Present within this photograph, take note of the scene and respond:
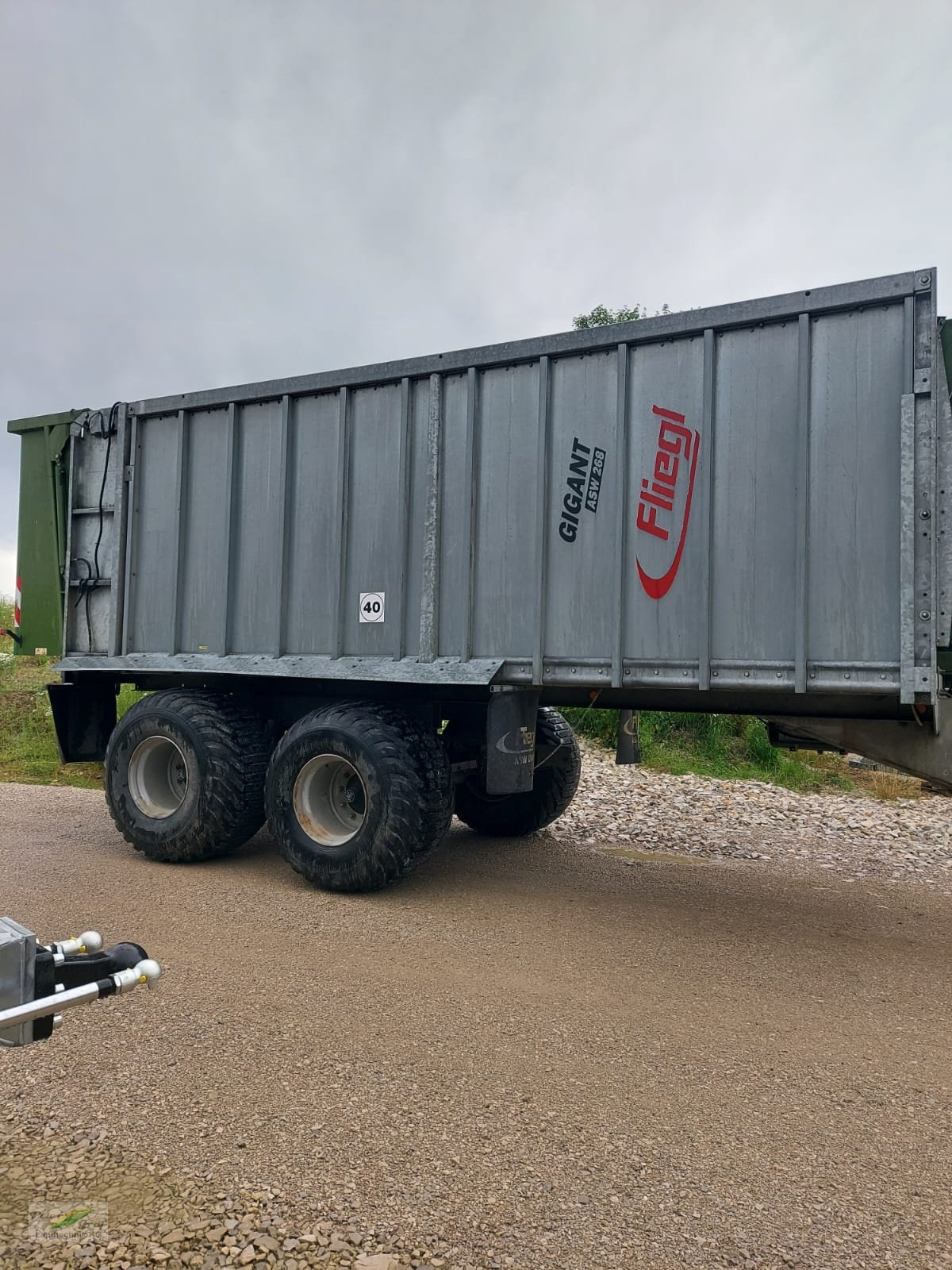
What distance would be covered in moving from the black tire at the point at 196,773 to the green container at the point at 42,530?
57.2 inches

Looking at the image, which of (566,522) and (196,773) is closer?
(566,522)

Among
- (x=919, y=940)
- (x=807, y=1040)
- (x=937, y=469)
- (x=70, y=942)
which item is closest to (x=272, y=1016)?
(x=70, y=942)

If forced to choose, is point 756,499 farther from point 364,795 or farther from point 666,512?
point 364,795

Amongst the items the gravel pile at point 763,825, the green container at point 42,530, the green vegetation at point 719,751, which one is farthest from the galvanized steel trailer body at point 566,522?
Result: the green vegetation at point 719,751

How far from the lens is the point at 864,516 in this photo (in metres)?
4.90

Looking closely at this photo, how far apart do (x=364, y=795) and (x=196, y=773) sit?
1.32 m

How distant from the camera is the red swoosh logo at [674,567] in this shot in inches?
213

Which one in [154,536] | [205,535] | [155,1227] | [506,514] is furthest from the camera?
[154,536]

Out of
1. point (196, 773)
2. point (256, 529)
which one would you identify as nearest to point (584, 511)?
point (256, 529)

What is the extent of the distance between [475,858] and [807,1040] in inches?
146

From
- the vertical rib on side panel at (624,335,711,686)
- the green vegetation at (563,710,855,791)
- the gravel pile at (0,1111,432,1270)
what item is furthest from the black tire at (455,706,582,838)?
the gravel pile at (0,1111,432,1270)

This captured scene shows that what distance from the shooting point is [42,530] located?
7.91 metres

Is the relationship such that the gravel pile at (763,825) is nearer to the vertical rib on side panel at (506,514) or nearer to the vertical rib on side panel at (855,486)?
the vertical rib on side panel at (506,514)

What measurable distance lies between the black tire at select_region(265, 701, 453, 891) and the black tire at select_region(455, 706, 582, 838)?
Answer: 148cm
